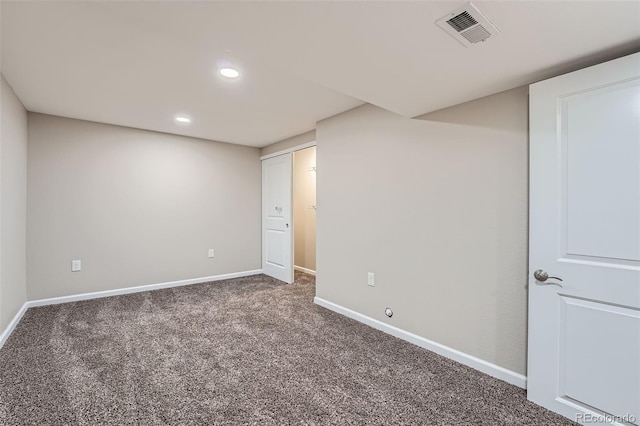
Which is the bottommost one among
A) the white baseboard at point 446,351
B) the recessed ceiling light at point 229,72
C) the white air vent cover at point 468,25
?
the white baseboard at point 446,351

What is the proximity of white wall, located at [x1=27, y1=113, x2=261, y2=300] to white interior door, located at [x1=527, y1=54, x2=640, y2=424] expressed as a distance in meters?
4.12

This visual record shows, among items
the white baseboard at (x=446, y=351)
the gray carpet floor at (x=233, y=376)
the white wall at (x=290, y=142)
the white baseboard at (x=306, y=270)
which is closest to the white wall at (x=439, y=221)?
the white baseboard at (x=446, y=351)

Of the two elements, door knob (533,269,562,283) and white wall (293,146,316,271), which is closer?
door knob (533,269,562,283)

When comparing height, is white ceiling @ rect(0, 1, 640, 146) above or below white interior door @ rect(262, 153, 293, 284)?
above

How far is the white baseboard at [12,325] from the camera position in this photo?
252 centimetres

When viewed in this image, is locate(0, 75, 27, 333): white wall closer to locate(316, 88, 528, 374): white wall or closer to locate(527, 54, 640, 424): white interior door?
locate(316, 88, 528, 374): white wall

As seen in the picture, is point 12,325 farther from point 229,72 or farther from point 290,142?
point 290,142

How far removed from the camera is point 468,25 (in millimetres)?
1365

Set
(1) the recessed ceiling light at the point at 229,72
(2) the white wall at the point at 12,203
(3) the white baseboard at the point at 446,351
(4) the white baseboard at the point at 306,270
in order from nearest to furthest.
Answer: (3) the white baseboard at the point at 446,351 → (1) the recessed ceiling light at the point at 229,72 → (2) the white wall at the point at 12,203 → (4) the white baseboard at the point at 306,270

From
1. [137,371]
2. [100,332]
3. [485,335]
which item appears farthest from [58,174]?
[485,335]

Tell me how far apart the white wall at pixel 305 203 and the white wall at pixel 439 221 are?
1.93 m

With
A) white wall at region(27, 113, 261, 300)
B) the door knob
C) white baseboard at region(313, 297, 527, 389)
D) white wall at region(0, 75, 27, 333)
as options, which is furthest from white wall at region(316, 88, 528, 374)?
white wall at region(0, 75, 27, 333)

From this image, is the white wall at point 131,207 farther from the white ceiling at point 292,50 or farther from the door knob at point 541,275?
the door knob at point 541,275

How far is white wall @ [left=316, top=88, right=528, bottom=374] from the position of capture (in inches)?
80.7
